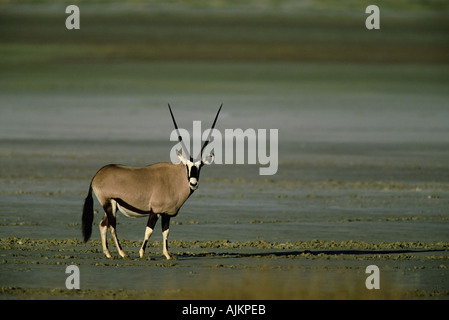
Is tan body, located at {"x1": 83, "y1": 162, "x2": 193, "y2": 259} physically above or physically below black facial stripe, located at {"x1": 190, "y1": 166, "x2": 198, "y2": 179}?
below

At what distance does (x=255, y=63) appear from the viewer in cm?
6369

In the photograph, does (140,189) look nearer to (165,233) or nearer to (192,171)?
(165,233)

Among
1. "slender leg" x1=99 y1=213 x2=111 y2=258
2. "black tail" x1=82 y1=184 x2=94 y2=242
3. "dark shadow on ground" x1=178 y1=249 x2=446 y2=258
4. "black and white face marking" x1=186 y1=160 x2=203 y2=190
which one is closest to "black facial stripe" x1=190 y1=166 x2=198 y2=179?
"black and white face marking" x1=186 y1=160 x2=203 y2=190

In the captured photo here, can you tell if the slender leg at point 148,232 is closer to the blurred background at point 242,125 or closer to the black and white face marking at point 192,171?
the blurred background at point 242,125

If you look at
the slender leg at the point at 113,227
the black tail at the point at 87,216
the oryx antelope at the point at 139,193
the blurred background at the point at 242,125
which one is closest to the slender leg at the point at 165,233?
the oryx antelope at the point at 139,193

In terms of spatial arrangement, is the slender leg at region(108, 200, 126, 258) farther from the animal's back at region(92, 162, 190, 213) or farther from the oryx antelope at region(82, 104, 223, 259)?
the animal's back at region(92, 162, 190, 213)

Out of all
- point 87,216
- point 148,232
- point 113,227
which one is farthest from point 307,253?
point 87,216

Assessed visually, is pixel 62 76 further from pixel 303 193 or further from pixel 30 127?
pixel 303 193

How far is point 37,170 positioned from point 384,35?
51.2 m

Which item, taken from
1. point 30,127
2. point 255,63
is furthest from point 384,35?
point 30,127
